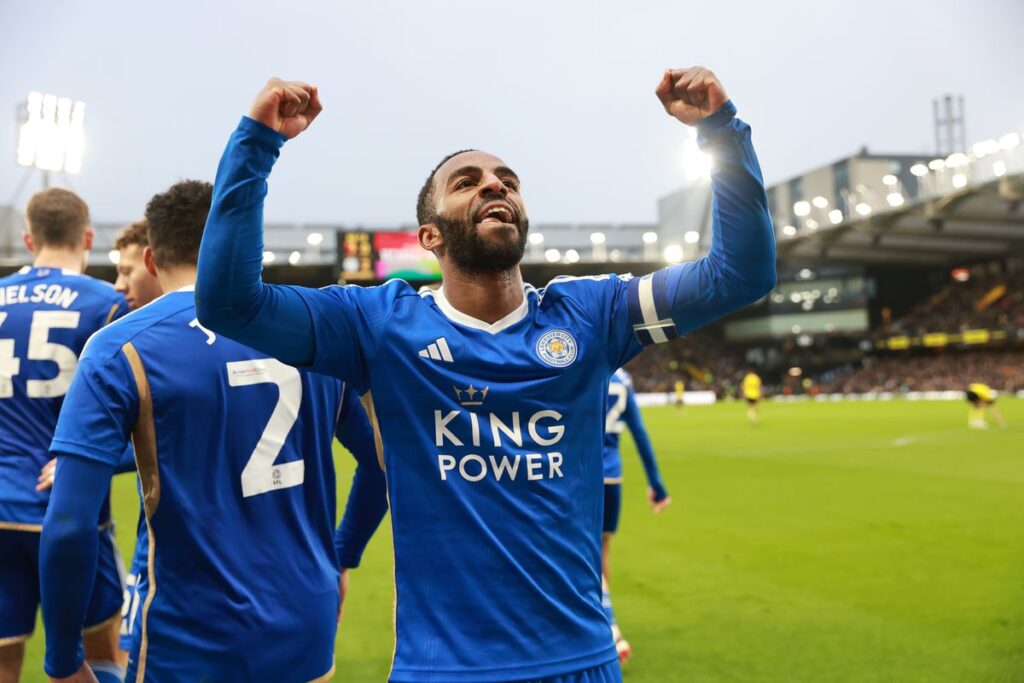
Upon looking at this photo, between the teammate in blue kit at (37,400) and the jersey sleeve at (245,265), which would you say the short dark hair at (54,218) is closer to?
the teammate in blue kit at (37,400)

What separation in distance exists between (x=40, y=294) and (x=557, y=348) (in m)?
2.53

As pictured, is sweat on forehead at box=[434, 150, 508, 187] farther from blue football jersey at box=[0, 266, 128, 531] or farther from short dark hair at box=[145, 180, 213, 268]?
blue football jersey at box=[0, 266, 128, 531]

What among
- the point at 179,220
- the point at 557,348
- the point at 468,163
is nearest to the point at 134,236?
the point at 179,220

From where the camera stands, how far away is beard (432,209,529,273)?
2.29m

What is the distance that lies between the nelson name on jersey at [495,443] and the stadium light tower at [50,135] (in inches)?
768

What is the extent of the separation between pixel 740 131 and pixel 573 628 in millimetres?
1392

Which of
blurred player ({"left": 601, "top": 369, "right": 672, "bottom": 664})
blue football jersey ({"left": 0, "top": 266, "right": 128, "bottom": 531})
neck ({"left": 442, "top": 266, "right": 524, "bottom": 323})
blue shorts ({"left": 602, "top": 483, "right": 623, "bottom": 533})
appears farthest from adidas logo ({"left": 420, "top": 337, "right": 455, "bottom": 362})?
blue shorts ({"left": 602, "top": 483, "right": 623, "bottom": 533})

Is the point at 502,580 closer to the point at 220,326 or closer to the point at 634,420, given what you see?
the point at 220,326

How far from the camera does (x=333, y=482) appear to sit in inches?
112

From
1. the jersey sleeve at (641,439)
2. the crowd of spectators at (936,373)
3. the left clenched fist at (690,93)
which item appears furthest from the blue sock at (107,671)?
the crowd of spectators at (936,373)

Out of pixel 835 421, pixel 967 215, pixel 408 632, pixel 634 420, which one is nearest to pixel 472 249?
pixel 408 632

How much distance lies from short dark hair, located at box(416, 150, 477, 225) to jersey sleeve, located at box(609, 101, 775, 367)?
67cm

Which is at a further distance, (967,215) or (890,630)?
(967,215)

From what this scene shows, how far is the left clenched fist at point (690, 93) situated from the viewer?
2.17 meters
